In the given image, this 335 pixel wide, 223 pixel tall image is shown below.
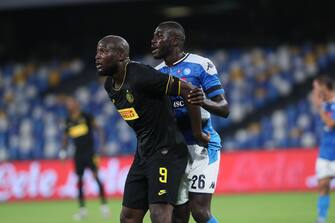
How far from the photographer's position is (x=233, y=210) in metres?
13.5

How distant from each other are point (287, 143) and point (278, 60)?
3.64m

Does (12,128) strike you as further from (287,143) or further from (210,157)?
(210,157)

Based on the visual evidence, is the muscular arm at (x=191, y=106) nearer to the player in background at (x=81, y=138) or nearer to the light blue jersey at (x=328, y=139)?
the light blue jersey at (x=328, y=139)

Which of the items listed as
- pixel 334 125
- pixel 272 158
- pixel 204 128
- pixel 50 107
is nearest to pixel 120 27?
pixel 50 107

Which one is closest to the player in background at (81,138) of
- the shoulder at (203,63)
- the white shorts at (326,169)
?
the white shorts at (326,169)

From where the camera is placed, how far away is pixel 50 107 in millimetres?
23078

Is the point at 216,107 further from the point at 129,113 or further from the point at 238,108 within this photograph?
the point at 238,108

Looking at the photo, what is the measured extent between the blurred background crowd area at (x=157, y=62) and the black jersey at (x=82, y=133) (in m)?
5.73

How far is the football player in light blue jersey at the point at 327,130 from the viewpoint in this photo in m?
10.4

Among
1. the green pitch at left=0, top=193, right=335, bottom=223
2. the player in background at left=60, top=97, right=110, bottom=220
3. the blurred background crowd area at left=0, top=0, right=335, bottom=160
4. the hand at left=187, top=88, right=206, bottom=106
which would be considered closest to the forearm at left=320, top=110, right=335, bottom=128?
the green pitch at left=0, top=193, right=335, bottom=223

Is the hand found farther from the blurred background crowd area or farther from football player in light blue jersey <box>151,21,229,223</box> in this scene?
the blurred background crowd area

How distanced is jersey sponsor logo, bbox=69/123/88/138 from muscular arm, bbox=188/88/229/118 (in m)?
7.62

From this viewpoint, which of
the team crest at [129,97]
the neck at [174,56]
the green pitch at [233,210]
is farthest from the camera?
the green pitch at [233,210]

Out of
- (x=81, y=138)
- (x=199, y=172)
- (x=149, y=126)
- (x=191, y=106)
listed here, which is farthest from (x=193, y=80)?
(x=81, y=138)
